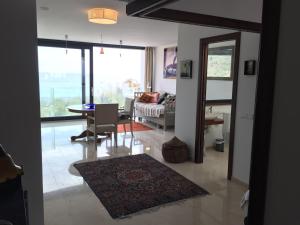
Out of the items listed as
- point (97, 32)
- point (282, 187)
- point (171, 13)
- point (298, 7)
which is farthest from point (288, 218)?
point (97, 32)

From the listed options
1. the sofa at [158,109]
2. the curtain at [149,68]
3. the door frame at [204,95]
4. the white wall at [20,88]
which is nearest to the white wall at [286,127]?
the white wall at [20,88]

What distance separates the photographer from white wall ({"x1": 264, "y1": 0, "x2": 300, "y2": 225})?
718mm

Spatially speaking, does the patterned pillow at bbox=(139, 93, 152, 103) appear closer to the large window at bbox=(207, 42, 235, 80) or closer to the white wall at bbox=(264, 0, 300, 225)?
the large window at bbox=(207, 42, 235, 80)

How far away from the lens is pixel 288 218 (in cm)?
75

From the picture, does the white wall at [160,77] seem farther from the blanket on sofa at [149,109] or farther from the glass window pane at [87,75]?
the glass window pane at [87,75]

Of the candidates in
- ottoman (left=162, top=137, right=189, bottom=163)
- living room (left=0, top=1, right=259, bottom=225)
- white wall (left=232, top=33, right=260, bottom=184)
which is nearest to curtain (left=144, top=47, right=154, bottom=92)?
living room (left=0, top=1, right=259, bottom=225)

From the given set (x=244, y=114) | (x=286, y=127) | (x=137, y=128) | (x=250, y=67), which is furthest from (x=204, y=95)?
(x=286, y=127)

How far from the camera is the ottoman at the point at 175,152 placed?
432 cm

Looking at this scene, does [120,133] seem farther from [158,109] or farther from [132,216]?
[132,216]

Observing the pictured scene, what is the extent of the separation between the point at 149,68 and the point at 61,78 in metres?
3.09

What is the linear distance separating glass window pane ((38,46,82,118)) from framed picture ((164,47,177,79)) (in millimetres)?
2877

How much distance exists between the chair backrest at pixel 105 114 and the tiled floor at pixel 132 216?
57 cm

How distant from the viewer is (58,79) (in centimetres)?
790

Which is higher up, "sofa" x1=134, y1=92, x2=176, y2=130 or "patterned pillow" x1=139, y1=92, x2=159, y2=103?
"patterned pillow" x1=139, y1=92, x2=159, y2=103
